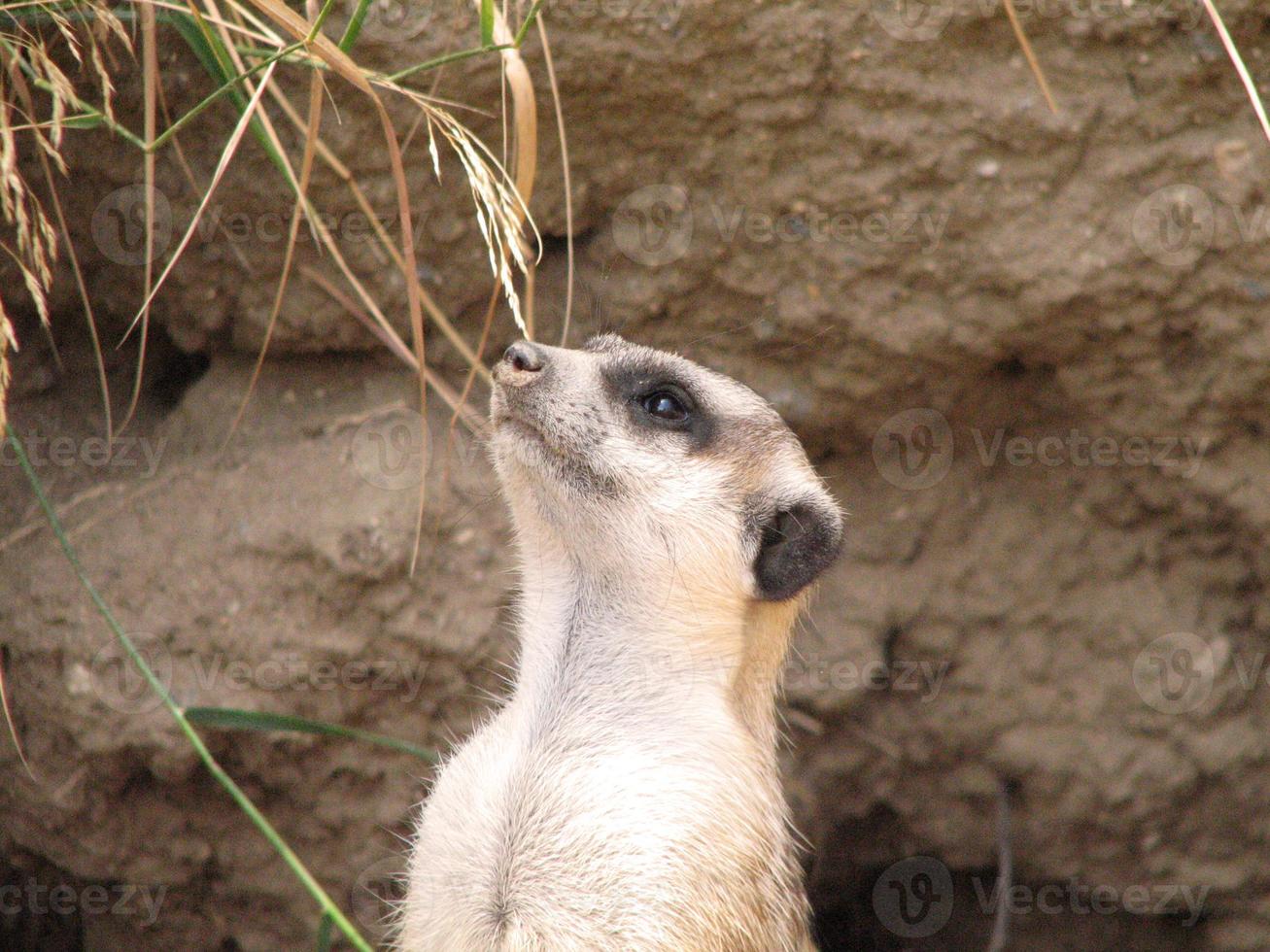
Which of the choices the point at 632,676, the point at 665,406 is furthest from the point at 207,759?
the point at 665,406

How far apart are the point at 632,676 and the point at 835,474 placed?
144 cm

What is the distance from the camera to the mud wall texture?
2.97 metres

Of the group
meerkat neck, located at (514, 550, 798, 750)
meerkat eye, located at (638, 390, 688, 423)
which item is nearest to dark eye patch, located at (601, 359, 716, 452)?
meerkat eye, located at (638, 390, 688, 423)

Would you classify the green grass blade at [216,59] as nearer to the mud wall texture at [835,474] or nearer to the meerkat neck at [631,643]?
the mud wall texture at [835,474]

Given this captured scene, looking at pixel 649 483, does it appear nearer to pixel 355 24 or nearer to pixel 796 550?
pixel 796 550

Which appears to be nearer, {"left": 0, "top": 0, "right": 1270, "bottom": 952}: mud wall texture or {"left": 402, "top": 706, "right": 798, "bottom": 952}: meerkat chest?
{"left": 402, "top": 706, "right": 798, "bottom": 952}: meerkat chest

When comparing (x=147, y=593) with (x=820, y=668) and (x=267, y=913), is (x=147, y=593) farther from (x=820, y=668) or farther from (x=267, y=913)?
(x=820, y=668)

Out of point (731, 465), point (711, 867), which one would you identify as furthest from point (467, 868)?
point (731, 465)

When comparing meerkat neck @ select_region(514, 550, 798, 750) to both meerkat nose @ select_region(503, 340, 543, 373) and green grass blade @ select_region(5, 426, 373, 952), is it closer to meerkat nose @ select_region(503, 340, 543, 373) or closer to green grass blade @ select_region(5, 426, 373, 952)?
meerkat nose @ select_region(503, 340, 543, 373)

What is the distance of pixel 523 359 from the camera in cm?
222

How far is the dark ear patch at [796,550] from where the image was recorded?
230 cm

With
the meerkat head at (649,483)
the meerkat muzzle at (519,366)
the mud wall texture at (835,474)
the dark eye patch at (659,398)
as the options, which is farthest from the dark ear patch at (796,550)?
the mud wall texture at (835,474)

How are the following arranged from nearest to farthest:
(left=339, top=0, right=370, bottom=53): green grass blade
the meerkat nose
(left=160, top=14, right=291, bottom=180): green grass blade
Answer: (left=339, top=0, right=370, bottom=53): green grass blade, (left=160, top=14, right=291, bottom=180): green grass blade, the meerkat nose

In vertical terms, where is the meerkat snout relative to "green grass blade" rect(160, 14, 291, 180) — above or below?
below
